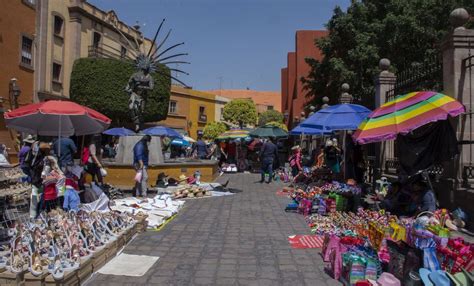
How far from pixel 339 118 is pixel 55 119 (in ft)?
21.2

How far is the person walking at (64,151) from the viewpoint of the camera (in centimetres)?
898

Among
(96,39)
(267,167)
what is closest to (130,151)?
(267,167)

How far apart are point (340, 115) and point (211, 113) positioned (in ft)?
155

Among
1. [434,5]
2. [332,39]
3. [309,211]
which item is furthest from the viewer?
[332,39]

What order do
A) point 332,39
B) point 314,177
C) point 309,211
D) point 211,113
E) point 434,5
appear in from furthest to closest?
point 211,113
point 332,39
point 434,5
point 314,177
point 309,211

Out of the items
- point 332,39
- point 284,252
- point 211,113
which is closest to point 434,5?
point 332,39

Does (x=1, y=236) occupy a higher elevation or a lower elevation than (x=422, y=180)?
lower

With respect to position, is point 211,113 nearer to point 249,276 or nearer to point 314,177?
point 314,177

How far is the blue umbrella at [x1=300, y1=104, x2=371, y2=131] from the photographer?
10195mm

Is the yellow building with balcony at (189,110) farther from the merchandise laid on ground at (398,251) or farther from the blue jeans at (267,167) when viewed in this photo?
the merchandise laid on ground at (398,251)

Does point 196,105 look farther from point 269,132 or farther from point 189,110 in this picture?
point 269,132

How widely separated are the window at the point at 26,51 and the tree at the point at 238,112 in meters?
30.7

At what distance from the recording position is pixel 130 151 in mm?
14148

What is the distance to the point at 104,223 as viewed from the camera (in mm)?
6254
